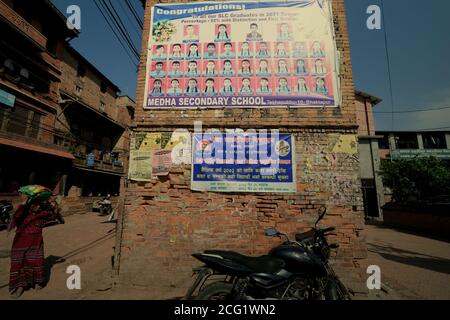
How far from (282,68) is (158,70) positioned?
2.77 metres

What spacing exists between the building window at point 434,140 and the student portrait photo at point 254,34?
31213 mm

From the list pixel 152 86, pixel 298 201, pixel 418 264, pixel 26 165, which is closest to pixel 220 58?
pixel 152 86

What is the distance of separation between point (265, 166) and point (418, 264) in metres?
5.52

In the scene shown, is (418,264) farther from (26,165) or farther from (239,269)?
(26,165)

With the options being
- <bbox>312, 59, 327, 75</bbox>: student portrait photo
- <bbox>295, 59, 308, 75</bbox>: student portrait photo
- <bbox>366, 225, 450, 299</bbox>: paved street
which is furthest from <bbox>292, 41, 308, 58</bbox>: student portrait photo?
<bbox>366, 225, 450, 299</bbox>: paved street

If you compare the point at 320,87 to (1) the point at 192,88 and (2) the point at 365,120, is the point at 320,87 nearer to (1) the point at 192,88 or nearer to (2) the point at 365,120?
(1) the point at 192,88

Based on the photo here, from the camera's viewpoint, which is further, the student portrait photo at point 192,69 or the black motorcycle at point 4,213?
the black motorcycle at point 4,213

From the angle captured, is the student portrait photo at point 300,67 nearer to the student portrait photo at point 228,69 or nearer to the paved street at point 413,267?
the student portrait photo at point 228,69

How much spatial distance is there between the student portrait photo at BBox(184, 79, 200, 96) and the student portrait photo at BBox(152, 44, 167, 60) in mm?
889

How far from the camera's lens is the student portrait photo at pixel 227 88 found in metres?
4.76

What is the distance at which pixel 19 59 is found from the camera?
41.4 ft

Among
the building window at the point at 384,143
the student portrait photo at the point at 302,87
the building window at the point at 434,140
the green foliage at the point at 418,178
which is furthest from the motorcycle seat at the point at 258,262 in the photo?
the building window at the point at 434,140

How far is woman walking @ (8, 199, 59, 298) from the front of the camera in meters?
3.96

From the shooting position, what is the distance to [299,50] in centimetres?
483
